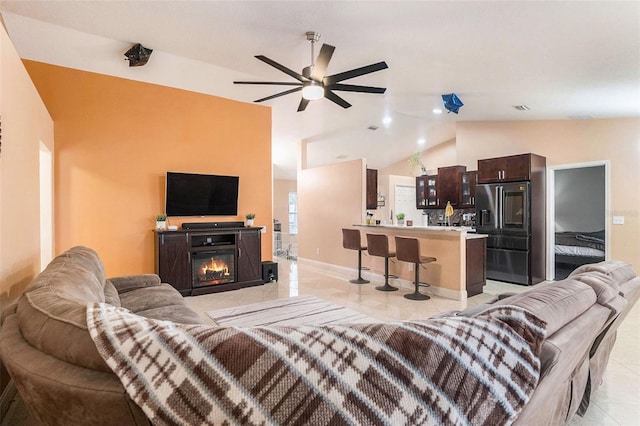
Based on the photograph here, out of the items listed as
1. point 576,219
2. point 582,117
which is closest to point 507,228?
point 582,117

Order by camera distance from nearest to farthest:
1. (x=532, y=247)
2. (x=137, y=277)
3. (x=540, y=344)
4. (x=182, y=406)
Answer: (x=182, y=406)
(x=540, y=344)
(x=137, y=277)
(x=532, y=247)

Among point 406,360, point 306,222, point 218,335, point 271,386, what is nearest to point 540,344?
point 406,360

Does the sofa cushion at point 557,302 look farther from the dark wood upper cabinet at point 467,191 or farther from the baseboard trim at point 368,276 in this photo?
the dark wood upper cabinet at point 467,191

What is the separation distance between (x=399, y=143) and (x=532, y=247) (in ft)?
14.6

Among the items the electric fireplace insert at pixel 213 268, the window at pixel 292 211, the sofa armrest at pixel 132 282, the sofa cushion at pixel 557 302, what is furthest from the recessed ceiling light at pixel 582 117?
the window at pixel 292 211

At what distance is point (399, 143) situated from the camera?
9008mm

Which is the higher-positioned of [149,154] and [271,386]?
[149,154]

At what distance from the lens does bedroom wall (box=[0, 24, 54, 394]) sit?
2.13 meters

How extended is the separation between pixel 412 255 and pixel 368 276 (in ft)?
5.30

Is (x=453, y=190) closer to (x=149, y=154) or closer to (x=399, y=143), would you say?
(x=399, y=143)

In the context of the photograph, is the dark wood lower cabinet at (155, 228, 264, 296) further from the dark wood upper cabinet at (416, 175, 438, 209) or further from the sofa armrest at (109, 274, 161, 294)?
the dark wood upper cabinet at (416, 175, 438, 209)

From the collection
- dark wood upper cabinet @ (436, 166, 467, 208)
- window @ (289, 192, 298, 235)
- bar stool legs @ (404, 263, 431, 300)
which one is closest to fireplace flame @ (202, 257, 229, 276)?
bar stool legs @ (404, 263, 431, 300)

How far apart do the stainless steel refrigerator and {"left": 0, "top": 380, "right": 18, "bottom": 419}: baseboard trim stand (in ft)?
20.7

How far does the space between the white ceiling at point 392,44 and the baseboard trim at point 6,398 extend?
10.2ft
